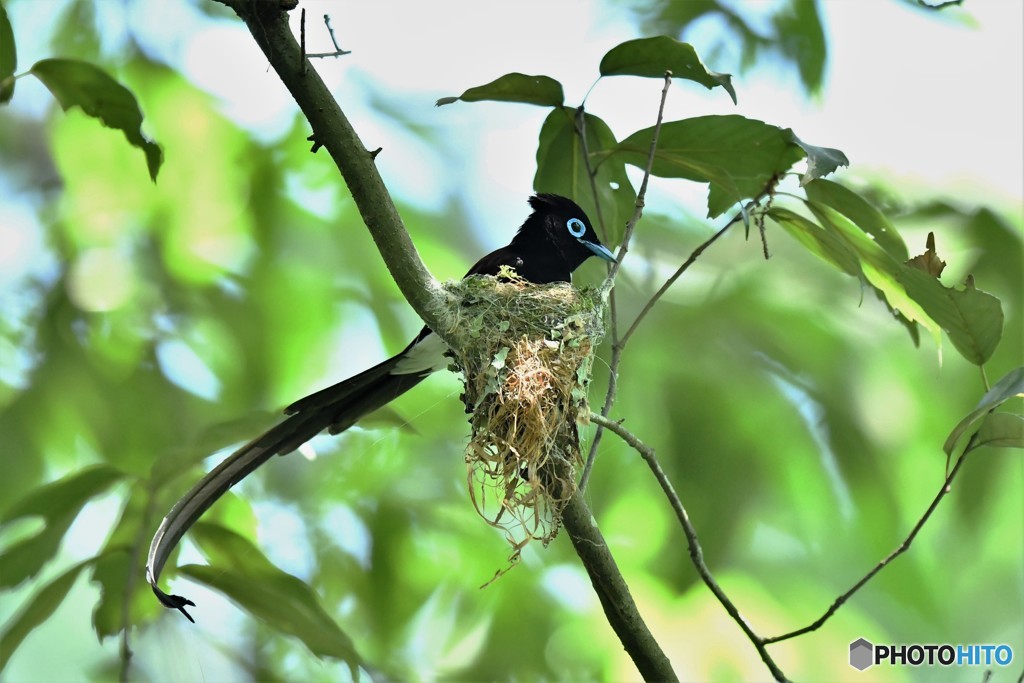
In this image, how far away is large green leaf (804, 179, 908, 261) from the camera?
2.35 meters

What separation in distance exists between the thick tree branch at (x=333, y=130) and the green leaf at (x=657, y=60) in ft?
2.47

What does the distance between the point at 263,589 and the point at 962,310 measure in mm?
2330

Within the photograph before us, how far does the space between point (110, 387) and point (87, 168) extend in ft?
4.01

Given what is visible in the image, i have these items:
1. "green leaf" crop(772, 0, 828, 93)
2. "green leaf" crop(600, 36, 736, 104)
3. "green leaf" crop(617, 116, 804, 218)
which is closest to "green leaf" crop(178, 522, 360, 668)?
"green leaf" crop(617, 116, 804, 218)

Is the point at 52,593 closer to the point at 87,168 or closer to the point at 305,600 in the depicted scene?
the point at 305,600

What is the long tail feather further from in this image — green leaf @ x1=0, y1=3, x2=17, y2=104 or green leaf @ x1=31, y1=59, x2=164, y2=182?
green leaf @ x1=0, y1=3, x2=17, y2=104

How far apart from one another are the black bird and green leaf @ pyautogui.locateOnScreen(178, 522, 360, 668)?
0.69 metres

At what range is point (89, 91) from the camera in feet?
7.21

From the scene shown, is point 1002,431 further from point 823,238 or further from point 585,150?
point 585,150

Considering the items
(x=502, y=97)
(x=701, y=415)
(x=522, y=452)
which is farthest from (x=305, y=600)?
(x=701, y=415)

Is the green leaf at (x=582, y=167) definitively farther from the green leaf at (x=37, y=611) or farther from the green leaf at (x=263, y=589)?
the green leaf at (x=37, y=611)

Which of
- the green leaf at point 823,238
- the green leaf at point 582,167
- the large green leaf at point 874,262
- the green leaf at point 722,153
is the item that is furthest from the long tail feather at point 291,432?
the large green leaf at point 874,262

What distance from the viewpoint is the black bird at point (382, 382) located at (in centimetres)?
240

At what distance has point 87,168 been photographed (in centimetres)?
493
